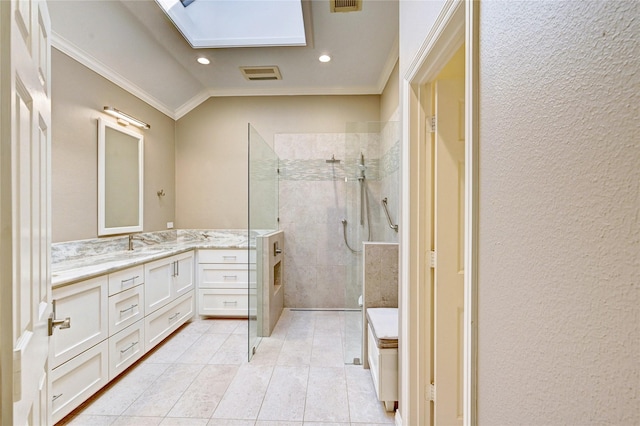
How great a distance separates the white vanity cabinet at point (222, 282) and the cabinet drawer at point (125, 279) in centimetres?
101

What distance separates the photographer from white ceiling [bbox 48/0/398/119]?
7.36 feet

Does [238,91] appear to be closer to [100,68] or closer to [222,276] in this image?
[100,68]

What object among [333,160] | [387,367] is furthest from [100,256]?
[333,160]

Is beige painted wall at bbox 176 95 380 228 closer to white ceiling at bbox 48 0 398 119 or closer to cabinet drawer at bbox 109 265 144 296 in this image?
white ceiling at bbox 48 0 398 119

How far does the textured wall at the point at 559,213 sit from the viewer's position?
402mm

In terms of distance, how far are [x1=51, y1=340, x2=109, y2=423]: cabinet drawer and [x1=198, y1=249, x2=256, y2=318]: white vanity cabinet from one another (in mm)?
1389

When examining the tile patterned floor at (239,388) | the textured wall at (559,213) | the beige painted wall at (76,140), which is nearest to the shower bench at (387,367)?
the tile patterned floor at (239,388)

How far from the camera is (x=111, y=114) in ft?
9.01

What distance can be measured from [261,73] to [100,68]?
1526 mm

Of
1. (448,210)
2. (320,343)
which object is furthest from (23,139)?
(320,343)

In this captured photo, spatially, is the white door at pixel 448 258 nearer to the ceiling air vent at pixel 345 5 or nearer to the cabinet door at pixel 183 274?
the ceiling air vent at pixel 345 5

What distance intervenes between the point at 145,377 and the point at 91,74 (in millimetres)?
2608

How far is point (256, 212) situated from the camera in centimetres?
277

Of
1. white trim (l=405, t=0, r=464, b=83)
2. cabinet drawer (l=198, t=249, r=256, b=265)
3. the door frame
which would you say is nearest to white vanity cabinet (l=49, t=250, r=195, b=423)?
cabinet drawer (l=198, t=249, r=256, b=265)
